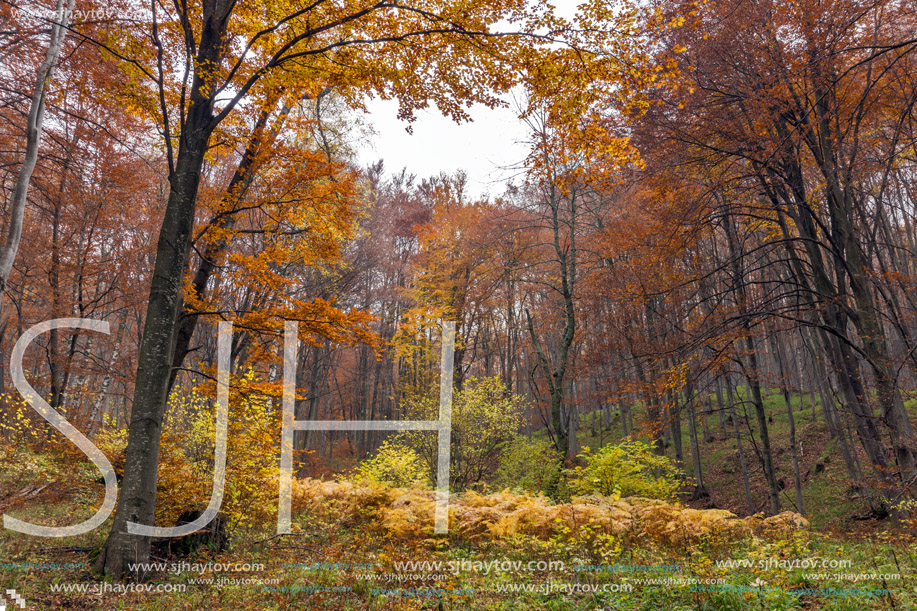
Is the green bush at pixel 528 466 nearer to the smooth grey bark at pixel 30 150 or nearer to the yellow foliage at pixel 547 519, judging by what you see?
the yellow foliage at pixel 547 519

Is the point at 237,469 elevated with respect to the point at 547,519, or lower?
elevated

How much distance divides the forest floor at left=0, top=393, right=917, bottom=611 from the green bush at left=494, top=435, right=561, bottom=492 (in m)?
3.33

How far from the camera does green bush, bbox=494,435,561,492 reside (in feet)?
36.1

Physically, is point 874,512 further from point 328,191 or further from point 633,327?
point 328,191

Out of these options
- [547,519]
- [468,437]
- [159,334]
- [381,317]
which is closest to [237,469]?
[159,334]

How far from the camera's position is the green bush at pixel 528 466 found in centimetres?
1102

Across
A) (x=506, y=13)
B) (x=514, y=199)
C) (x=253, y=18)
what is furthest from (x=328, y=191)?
(x=514, y=199)

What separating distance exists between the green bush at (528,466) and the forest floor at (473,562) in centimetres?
333

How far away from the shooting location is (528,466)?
1172 cm

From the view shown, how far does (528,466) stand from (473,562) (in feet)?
21.1

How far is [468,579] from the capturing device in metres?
4.80

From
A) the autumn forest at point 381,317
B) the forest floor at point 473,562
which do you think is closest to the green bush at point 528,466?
the autumn forest at point 381,317

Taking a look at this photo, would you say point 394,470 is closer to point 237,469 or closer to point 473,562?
point 237,469

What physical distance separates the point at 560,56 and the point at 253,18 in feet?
13.0
